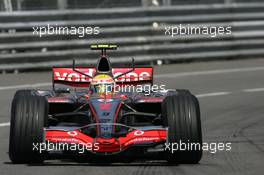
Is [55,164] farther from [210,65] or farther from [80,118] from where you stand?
[210,65]

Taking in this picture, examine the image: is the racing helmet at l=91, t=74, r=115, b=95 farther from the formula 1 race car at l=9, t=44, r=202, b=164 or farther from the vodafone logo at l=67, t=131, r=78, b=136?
the vodafone logo at l=67, t=131, r=78, b=136

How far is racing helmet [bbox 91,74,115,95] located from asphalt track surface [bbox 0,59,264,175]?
1324 mm

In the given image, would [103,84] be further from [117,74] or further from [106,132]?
[106,132]

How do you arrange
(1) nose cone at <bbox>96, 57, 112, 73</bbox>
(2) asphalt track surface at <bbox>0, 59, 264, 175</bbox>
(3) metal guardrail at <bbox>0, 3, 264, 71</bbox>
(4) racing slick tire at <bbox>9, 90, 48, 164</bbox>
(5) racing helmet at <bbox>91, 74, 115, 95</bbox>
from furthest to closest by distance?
(3) metal guardrail at <bbox>0, 3, 264, 71</bbox>
(1) nose cone at <bbox>96, 57, 112, 73</bbox>
(5) racing helmet at <bbox>91, 74, 115, 95</bbox>
(4) racing slick tire at <bbox>9, 90, 48, 164</bbox>
(2) asphalt track surface at <bbox>0, 59, 264, 175</bbox>

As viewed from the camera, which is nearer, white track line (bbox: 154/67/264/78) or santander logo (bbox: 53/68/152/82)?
santander logo (bbox: 53/68/152/82)

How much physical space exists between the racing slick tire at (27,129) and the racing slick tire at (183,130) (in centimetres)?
132

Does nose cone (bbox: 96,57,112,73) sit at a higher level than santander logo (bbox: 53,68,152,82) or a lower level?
higher

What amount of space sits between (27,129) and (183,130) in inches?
63.9

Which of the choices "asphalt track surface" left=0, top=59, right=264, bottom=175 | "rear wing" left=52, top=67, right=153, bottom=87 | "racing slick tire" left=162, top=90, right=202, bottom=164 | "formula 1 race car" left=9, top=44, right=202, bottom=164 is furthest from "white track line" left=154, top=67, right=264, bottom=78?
"racing slick tire" left=162, top=90, right=202, bottom=164

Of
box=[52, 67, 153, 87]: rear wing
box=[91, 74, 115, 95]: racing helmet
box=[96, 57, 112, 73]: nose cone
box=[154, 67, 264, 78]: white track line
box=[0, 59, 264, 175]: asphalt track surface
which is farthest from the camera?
box=[154, 67, 264, 78]: white track line

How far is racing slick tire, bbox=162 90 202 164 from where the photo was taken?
9141 mm

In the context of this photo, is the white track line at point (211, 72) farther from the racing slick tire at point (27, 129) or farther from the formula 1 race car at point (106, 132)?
the racing slick tire at point (27, 129)

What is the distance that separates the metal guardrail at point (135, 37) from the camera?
19.5 metres

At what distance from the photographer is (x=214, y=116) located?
13.4m
